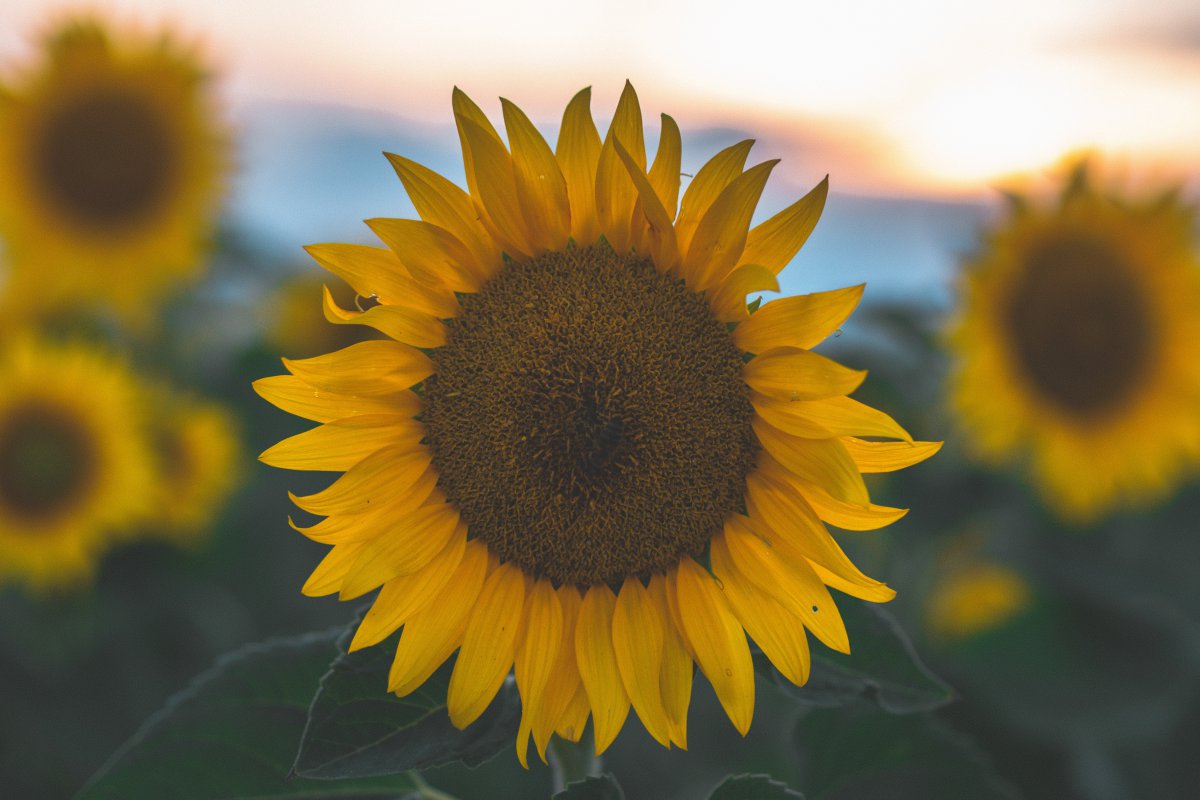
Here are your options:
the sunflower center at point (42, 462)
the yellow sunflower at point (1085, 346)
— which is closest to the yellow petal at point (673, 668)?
the yellow sunflower at point (1085, 346)

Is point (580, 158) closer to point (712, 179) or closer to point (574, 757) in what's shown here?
point (712, 179)

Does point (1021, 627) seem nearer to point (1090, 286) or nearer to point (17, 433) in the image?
point (1090, 286)

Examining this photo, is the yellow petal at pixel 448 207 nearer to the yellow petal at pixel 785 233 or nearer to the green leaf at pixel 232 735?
the yellow petal at pixel 785 233

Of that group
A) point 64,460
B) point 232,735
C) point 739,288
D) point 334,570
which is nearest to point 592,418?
point 739,288

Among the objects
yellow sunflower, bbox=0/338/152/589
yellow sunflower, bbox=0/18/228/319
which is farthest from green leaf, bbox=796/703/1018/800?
yellow sunflower, bbox=0/18/228/319

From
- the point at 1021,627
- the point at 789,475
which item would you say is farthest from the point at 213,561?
the point at 789,475
